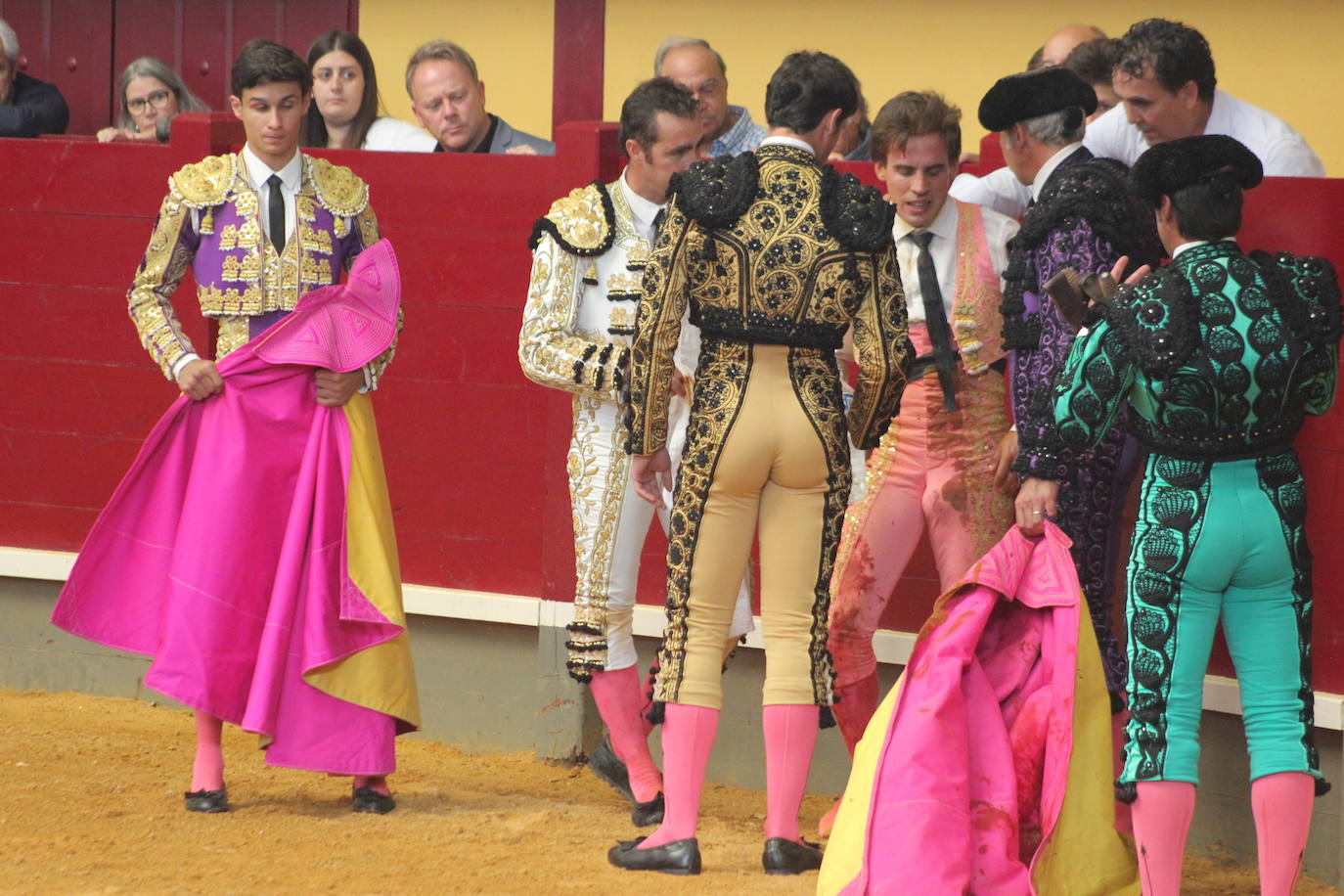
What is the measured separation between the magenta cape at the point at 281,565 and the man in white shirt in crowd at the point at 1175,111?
6.33 ft

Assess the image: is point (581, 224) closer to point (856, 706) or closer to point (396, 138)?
point (856, 706)

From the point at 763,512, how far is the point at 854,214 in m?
0.72

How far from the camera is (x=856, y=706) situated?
16.2 ft

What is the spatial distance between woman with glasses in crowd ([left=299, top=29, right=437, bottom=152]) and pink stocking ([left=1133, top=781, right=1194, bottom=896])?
3.60 metres

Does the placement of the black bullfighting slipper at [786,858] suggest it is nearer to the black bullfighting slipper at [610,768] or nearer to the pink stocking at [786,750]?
the pink stocking at [786,750]

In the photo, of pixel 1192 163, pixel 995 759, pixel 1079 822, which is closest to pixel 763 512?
pixel 995 759

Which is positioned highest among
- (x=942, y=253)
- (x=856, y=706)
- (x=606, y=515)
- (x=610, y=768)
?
(x=942, y=253)

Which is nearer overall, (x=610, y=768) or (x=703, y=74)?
(x=610, y=768)

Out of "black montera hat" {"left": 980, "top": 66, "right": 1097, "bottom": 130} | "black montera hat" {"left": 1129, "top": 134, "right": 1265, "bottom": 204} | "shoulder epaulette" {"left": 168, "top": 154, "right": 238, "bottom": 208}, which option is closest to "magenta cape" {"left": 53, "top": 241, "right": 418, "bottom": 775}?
"shoulder epaulette" {"left": 168, "top": 154, "right": 238, "bottom": 208}

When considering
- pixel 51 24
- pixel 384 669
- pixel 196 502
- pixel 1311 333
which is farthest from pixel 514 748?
pixel 51 24

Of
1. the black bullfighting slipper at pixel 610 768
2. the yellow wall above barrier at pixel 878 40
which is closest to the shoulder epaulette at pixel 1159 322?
the black bullfighting slipper at pixel 610 768

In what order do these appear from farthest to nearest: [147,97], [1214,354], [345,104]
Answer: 1. [147,97]
2. [345,104]
3. [1214,354]

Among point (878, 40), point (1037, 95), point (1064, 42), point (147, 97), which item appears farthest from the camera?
point (878, 40)

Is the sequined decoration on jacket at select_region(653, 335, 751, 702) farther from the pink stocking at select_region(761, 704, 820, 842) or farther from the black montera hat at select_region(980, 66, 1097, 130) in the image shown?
the black montera hat at select_region(980, 66, 1097, 130)
